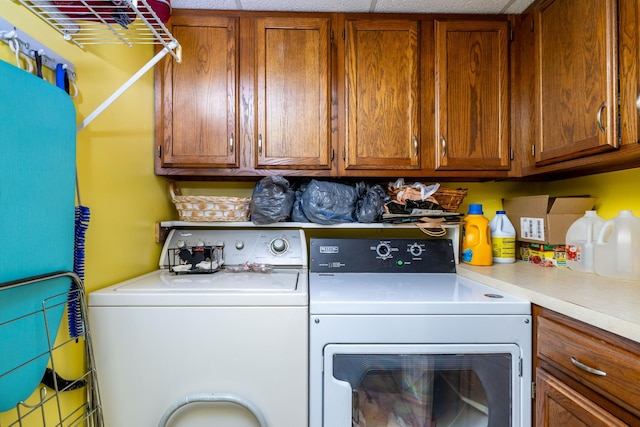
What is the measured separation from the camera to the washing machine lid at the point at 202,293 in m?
1.00

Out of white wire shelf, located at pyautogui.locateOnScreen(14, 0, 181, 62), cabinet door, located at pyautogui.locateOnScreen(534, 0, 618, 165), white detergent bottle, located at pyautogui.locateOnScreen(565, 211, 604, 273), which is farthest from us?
white detergent bottle, located at pyautogui.locateOnScreen(565, 211, 604, 273)

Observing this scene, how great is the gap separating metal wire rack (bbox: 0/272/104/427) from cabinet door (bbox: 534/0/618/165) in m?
1.81

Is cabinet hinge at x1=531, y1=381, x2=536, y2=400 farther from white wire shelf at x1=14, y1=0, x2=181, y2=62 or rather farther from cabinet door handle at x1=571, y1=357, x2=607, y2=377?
white wire shelf at x1=14, y1=0, x2=181, y2=62

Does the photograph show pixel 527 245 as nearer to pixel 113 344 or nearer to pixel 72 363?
pixel 113 344

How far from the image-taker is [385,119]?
5.11ft

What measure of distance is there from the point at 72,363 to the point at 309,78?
1.49 m

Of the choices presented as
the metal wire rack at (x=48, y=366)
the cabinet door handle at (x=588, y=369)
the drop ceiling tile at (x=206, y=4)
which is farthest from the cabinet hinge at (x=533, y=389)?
the drop ceiling tile at (x=206, y=4)

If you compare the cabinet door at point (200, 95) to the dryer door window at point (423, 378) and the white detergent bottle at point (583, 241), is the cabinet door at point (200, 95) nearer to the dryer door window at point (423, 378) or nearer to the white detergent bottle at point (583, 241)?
the dryer door window at point (423, 378)

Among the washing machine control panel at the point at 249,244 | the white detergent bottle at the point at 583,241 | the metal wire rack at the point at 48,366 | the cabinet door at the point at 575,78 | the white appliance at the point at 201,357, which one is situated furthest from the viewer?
the washing machine control panel at the point at 249,244

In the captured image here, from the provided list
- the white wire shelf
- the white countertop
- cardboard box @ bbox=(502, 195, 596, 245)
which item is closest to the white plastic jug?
the white countertop

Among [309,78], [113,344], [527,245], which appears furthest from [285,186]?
[527,245]

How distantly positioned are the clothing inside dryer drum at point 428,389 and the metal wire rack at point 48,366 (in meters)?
0.76

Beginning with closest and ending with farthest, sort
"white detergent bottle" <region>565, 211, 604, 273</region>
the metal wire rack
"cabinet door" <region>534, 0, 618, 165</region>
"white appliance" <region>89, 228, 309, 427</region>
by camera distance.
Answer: the metal wire rack, "white appliance" <region>89, 228, 309, 427</region>, "cabinet door" <region>534, 0, 618, 165</region>, "white detergent bottle" <region>565, 211, 604, 273</region>

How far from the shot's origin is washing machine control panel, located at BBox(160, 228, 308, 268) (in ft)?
5.18
